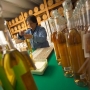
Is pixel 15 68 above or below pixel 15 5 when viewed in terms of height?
below

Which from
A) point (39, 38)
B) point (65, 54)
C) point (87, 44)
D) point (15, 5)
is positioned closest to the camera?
point (87, 44)

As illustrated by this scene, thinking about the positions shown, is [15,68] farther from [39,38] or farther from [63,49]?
[39,38]

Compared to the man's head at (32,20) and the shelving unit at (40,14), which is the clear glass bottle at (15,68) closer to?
the man's head at (32,20)

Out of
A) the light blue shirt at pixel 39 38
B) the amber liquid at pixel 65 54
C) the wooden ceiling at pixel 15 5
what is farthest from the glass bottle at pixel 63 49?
the wooden ceiling at pixel 15 5

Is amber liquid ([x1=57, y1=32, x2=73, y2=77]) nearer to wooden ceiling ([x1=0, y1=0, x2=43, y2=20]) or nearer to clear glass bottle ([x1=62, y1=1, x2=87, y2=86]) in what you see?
clear glass bottle ([x1=62, y1=1, x2=87, y2=86])

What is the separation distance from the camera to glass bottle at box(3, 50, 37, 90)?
0.85ft

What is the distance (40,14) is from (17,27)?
0.83 m

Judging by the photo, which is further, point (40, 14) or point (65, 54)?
point (40, 14)

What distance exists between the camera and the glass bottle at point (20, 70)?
260 millimetres

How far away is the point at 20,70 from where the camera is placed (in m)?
0.27

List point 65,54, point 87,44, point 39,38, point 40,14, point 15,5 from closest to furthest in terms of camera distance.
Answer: point 87,44 → point 65,54 → point 39,38 → point 15,5 → point 40,14

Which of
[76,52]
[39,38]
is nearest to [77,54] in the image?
[76,52]

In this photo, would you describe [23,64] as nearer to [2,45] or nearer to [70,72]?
[2,45]

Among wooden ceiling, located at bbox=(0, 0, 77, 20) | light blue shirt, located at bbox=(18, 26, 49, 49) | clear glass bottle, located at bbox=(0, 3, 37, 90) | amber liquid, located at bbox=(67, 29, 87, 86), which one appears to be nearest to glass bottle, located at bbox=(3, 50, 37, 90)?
clear glass bottle, located at bbox=(0, 3, 37, 90)
